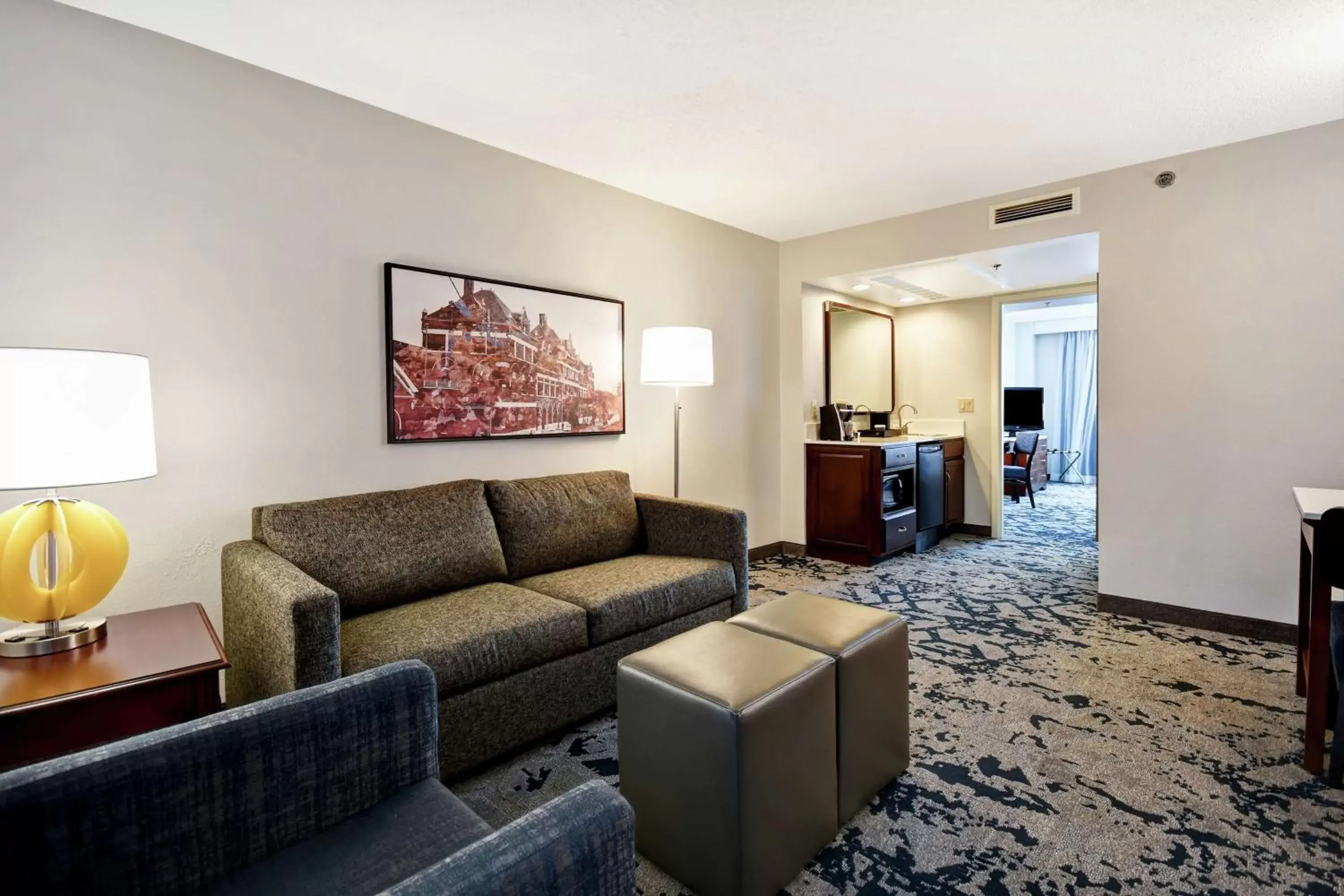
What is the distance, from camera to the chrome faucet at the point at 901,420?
19.4 feet

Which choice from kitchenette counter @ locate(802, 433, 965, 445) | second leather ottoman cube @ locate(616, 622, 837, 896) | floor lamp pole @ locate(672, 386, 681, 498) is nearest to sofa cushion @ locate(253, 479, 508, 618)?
second leather ottoman cube @ locate(616, 622, 837, 896)

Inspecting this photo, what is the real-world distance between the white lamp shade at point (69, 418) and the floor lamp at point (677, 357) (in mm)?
2152

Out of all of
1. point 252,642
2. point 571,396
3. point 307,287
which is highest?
point 307,287

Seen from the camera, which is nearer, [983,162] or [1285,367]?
[1285,367]

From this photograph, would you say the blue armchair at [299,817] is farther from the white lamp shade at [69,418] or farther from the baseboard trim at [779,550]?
the baseboard trim at [779,550]

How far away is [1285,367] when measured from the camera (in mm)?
3016

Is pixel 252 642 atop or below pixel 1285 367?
below

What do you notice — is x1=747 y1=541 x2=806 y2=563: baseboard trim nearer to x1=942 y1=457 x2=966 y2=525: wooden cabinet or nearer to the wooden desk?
x1=942 y1=457 x2=966 y2=525: wooden cabinet

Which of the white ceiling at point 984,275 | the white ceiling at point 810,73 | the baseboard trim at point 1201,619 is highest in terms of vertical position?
the white ceiling at point 810,73

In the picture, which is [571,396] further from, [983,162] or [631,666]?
[983,162]

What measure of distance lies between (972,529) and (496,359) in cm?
453

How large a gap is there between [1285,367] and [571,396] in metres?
3.46

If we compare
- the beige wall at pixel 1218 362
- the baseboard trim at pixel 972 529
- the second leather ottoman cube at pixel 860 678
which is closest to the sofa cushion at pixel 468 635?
the second leather ottoman cube at pixel 860 678

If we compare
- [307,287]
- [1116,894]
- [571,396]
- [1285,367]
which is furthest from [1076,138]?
[307,287]
